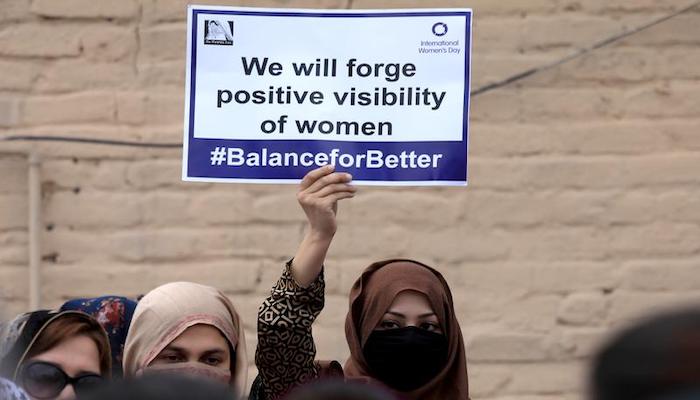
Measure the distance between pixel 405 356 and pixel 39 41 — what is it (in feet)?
6.23

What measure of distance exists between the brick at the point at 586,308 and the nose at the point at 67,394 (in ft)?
6.41

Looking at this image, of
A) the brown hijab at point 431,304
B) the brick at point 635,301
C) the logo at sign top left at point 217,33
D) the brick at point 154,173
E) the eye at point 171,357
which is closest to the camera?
the eye at point 171,357

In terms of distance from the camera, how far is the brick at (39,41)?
4.26 metres

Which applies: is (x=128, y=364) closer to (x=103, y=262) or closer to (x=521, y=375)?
(x=103, y=262)

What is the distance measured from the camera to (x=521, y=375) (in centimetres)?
416

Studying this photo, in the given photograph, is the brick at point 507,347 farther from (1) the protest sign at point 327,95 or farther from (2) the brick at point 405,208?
(1) the protest sign at point 327,95

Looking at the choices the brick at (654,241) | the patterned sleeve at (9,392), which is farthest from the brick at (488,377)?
the patterned sleeve at (9,392)

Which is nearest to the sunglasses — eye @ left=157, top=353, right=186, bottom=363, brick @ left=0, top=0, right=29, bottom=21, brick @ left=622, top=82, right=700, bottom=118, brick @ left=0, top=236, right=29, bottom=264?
eye @ left=157, top=353, right=186, bottom=363

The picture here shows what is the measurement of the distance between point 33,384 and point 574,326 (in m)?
2.04

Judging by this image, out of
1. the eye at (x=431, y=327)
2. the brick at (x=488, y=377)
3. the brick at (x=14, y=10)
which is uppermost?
the brick at (x=14, y=10)

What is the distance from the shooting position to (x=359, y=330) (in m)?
3.18

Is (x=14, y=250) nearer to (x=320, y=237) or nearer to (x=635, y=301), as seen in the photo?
(x=320, y=237)

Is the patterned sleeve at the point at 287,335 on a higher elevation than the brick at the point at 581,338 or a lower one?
higher

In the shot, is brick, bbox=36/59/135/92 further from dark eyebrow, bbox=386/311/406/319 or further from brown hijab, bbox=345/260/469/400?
dark eyebrow, bbox=386/311/406/319
